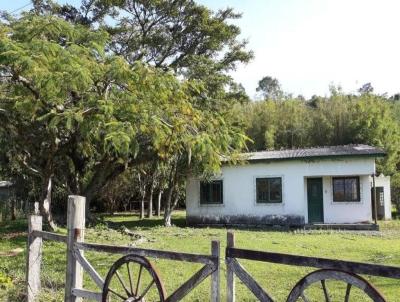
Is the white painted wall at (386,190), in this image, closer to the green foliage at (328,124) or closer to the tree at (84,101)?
the green foliage at (328,124)

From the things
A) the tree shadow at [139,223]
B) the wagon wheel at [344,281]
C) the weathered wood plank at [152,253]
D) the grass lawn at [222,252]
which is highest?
the weathered wood plank at [152,253]

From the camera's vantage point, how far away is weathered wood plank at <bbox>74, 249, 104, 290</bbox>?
5.90m

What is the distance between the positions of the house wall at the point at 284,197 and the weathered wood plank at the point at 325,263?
776 inches

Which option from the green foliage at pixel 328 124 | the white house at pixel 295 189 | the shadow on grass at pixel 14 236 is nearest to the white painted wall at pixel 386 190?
the white house at pixel 295 189

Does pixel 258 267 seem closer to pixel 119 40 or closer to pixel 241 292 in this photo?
pixel 241 292

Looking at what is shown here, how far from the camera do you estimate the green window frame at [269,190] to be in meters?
24.6

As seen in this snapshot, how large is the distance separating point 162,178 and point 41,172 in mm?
12591

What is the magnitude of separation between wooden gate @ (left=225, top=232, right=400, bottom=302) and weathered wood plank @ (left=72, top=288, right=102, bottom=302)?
6.12 ft

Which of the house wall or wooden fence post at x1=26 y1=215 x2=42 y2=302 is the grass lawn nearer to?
wooden fence post at x1=26 y1=215 x2=42 y2=302

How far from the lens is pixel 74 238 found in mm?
6387

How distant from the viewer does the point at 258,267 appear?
1134 cm

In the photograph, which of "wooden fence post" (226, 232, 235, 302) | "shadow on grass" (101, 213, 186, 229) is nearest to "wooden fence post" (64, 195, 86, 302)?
"wooden fence post" (226, 232, 235, 302)

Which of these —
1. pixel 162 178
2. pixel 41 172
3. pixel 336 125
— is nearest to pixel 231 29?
pixel 162 178

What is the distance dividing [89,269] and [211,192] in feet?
66.0
